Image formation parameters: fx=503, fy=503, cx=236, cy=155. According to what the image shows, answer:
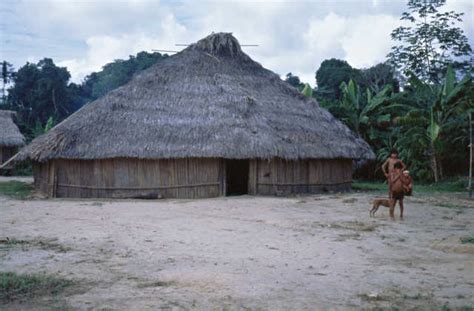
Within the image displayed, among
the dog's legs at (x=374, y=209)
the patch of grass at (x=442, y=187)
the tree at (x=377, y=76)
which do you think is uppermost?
the tree at (x=377, y=76)

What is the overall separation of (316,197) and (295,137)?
1.98 m

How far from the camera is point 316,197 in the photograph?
14.6 metres

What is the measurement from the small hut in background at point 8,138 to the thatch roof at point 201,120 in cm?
1014

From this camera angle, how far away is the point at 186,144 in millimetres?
14148

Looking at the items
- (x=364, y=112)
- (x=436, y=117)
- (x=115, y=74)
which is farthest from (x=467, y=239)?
(x=115, y=74)

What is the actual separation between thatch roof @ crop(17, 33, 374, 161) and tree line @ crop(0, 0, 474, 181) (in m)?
3.03

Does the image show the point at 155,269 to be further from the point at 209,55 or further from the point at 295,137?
the point at 209,55

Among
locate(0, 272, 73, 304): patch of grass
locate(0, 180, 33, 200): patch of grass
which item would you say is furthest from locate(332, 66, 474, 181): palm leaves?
locate(0, 272, 73, 304): patch of grass

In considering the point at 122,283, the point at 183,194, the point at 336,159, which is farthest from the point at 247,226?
the point at 336,159

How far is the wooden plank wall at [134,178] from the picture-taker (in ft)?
47.4

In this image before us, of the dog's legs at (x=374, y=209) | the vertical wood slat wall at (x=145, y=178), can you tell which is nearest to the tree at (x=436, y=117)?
the vertical wood slat wall at (x=145, y=178)

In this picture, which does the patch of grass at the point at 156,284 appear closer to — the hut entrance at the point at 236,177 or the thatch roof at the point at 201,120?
Result: the thatch roof at the point at 201,120

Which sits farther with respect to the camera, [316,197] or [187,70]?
[187,70]

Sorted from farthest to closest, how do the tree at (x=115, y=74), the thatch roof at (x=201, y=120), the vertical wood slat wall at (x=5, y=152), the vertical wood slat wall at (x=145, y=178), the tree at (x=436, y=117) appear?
the tree at (x=115, y=74), the vertical wood slat wall at (x=5, y=152), the tree at (x=436, y=117), the vertical wood slat wall at (x=145, y=178), the thatch roof at (x=201, y=120)
